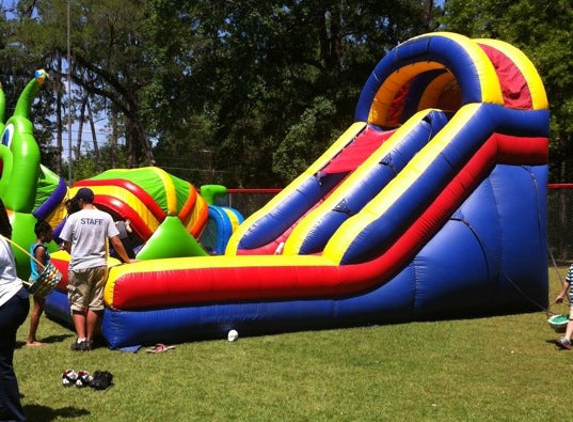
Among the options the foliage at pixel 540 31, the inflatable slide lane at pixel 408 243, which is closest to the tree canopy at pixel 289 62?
the foliage at pixel 540 31

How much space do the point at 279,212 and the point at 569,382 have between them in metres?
4.95

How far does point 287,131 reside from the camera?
813 inches

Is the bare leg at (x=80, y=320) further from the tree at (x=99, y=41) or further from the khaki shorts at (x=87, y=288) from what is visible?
the tree at (x=99, y=41)

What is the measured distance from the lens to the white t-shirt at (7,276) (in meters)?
3.60

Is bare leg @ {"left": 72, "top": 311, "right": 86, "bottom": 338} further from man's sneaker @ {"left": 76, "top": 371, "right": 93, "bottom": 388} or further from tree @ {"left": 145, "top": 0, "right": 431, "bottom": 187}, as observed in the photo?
tree @ {"left": 145, "top": 0, "right": 431, "bottom": 187}

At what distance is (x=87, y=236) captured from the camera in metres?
5.91

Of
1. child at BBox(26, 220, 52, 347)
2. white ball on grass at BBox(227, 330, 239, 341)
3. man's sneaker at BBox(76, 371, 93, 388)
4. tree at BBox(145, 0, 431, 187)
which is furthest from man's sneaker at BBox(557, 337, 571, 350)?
tree at BBox(145, 0, 431, 187)

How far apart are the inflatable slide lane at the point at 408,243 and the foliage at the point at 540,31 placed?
8.00 m

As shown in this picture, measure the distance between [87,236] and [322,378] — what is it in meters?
2.55

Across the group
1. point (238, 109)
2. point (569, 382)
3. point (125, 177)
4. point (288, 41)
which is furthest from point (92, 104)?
point (569, 382)

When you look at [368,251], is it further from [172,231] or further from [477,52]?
[172,231]

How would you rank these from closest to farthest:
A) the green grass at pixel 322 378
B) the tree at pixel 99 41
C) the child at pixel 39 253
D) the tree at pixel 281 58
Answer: the green grass at pixel 322 378 → the child at pixel 39 253 → the tree at pixel 281 58 → the tree at pixel 99 41

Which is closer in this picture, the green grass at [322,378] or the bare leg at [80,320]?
the green grass at [322,378]

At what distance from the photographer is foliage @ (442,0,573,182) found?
627 inches
